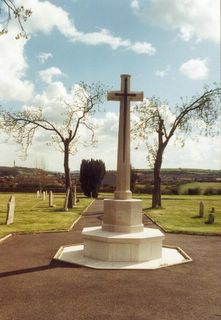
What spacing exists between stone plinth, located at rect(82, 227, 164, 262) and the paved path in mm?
939

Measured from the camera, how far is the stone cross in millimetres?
12000

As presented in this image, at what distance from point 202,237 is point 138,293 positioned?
8.45 m

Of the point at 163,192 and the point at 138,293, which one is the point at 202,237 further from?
the point at 163,192

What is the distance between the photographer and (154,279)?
929cm

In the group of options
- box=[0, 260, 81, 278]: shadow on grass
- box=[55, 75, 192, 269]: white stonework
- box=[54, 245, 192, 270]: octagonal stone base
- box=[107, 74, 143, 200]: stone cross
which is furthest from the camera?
box=[107, 74, 143, 200]: stone cross

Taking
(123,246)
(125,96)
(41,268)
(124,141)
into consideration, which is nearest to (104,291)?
(41,268)

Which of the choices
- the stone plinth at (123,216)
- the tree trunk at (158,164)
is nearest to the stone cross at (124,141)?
the stone plinth at (123,216)

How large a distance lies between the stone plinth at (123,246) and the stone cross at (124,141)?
1388mm

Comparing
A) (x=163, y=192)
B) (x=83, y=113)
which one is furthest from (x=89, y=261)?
(x=163, y=192)

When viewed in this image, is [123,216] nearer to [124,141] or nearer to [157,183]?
[124,141]

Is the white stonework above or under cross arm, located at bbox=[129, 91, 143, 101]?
under

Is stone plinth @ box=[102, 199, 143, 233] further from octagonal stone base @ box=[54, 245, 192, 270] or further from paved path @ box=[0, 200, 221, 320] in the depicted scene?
paved path @ box=[0, 200, 221, 320]

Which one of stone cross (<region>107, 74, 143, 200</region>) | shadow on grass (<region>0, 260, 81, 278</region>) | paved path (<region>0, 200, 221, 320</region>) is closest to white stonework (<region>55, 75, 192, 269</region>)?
stone cross (<region>107, 74, 143, 200</region>)

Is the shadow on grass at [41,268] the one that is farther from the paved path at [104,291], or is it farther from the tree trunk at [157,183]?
the tree trunk at [157,183]
